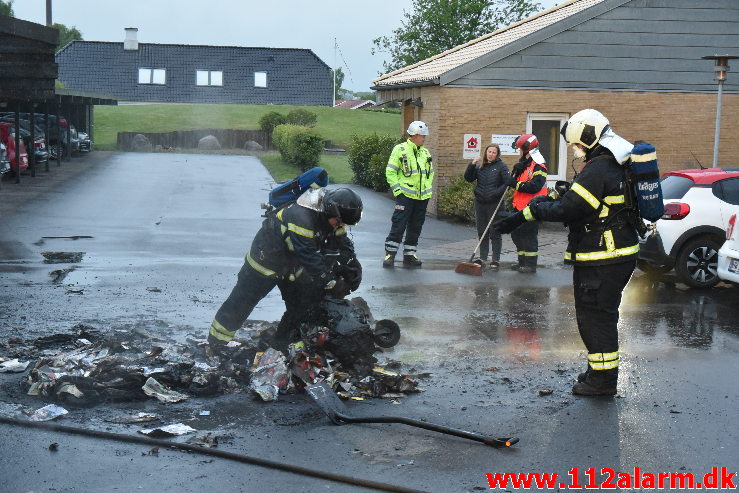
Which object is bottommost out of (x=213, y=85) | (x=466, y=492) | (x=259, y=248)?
(x=466, y=492)

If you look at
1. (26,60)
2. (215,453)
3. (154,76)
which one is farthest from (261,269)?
(154,76)

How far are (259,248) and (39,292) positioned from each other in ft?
13.5

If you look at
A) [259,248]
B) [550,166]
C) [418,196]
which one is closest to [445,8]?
[550,166]

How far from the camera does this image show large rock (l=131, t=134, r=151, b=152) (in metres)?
44.4

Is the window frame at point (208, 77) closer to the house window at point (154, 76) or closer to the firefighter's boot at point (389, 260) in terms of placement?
the house window at point (154, 76)

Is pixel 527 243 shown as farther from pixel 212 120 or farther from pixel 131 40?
pixel 131 40

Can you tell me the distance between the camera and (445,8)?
180 feet

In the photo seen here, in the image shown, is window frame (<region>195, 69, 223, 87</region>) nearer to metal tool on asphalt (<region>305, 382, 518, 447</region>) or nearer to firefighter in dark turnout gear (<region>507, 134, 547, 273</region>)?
firefighter in dark turnout gear (<region>507, 134, 547, 273</region>)

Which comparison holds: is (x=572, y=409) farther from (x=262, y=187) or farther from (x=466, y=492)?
(x=262, y=187)

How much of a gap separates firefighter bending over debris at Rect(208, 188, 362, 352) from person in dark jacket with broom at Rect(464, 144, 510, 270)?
560cm

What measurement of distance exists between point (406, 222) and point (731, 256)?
4387mm

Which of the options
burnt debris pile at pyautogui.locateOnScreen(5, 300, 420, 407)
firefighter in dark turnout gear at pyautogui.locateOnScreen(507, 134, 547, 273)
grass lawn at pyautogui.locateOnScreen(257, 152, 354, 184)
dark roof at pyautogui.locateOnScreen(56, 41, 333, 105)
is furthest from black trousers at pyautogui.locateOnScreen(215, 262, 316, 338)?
dark roof at pyautogui.locateOnScreen(56, 41, 333, 105)

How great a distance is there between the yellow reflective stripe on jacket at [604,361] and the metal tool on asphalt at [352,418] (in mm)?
1365

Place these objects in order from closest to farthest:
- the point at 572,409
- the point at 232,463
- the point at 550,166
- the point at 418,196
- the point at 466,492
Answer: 1. the point at 466,492
2. the point at 232,463
3. the point at 572,409
4. the point at 418,196
5. the point at 550,166
